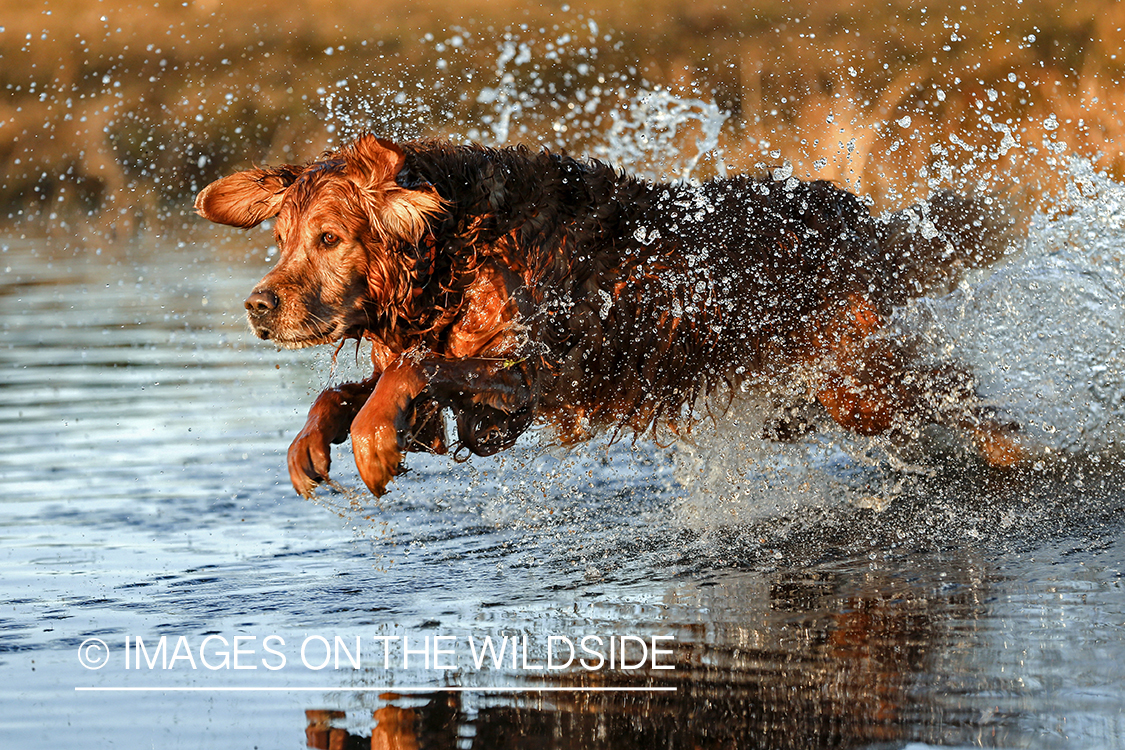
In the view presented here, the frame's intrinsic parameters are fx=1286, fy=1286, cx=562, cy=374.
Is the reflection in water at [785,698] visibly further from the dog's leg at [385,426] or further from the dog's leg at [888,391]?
the dog's leg at [888,391]

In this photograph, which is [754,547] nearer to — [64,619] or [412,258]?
[412,258]

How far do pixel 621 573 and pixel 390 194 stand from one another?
1.64m

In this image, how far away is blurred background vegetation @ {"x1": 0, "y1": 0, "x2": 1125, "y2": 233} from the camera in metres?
14.4

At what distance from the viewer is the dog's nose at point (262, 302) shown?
4336mm

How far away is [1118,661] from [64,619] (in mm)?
3405

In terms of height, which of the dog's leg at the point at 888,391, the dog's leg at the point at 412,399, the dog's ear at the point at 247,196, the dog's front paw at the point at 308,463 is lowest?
the dog's front paw at the point at 308,463

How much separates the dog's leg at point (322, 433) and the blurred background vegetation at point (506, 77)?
8699 mm

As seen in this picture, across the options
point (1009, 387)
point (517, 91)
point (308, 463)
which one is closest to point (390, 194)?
point (308, 463)

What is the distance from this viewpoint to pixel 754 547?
204 inches

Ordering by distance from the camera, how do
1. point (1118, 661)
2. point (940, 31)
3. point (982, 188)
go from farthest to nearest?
point (940, 31)
point (982, 188)
point (1118, 661)

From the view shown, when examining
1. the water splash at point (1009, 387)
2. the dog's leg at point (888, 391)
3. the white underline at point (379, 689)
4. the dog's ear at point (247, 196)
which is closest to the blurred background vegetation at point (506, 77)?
the water splash at point (1009, 387)

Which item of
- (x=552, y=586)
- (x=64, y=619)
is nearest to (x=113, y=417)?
(x=64, y=619)

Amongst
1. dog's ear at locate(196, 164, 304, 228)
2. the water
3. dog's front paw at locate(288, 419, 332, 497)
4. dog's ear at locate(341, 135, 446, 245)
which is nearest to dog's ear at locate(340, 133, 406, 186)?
dog's ear at locate(341, 135, 446, 245)

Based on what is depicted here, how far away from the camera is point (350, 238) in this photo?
4.56 m
